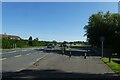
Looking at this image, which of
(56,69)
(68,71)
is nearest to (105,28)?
(56,69)

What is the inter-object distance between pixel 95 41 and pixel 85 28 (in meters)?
10.4

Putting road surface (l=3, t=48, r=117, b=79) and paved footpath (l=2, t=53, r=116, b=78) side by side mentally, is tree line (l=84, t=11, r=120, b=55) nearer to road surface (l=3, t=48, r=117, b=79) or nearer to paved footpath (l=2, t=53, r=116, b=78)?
road surface (l=3, t=48, r=117, b=79)

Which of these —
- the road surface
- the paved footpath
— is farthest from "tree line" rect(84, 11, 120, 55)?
the paved footpath

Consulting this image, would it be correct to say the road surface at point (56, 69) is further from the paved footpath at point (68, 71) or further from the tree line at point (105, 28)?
the tree line at point (105, 28)

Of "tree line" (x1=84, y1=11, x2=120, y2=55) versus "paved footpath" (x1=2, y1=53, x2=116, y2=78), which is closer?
"paved footpath" (x1=2, y1=53, x2=116, y2=78)

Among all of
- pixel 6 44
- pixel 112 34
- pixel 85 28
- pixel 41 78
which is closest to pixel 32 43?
pixel 6 44

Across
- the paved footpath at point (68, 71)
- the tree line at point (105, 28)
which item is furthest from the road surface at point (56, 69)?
the tree line at point (105, 28)

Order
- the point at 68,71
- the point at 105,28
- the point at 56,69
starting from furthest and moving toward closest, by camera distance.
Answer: the point at 105,28 < the point at 56,69 < the point at 68,71

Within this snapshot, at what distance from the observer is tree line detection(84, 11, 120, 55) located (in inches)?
2088

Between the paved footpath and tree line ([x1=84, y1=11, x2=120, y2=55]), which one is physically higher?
tree line ([x1=84, y1=11, x2=120, y2=55])

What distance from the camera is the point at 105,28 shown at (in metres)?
56.3

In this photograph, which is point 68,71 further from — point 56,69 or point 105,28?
point 105,28

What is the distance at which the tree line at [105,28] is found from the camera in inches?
2088

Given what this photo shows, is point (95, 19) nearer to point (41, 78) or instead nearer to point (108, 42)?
point (108, 42)
